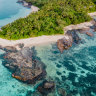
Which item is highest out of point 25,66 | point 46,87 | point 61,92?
point 25,66

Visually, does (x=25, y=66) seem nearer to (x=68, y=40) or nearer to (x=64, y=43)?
A: (x=64, y=43)

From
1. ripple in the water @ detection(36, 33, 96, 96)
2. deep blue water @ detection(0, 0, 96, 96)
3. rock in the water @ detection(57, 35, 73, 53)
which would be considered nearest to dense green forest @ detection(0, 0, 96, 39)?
rock in the water @ detection(57, 35, 73, 53)

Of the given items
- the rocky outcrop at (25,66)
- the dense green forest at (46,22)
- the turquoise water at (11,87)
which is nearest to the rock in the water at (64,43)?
the dense green forest at (46,22)

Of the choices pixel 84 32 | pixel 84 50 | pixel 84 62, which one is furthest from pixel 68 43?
pixel 84 32

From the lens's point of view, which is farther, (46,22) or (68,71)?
(46,22)

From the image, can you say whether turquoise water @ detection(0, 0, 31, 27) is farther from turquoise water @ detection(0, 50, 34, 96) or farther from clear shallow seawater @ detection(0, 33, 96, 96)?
turquoise water @ detection(0, 50, 34, 96)

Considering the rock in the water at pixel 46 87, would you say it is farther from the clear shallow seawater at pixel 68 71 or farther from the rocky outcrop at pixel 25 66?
the rocky outcrop at pixel 25 66

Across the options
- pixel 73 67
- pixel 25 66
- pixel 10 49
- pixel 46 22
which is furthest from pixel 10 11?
pixel 73 67

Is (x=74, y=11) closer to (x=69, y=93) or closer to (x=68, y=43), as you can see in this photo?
(x=68, y=43)
